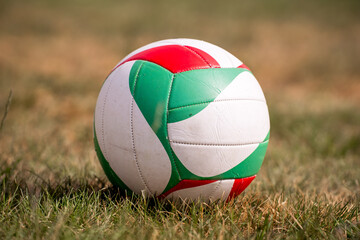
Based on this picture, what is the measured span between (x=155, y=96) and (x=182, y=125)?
0.24 meters

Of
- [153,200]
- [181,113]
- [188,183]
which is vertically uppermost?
[181,113]

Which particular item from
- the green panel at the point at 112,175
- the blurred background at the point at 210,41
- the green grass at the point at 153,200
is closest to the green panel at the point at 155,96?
the green panel at the point at 112,175

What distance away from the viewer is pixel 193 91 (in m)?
2.17

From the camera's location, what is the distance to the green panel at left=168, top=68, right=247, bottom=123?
2143 millimetres

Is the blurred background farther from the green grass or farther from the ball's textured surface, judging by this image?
the ball's textured surface

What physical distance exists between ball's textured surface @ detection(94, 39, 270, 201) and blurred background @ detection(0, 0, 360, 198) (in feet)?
2.19

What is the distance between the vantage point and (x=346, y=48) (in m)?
11.8

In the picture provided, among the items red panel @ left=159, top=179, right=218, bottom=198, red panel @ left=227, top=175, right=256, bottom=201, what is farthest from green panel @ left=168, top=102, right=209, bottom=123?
red panel @ left=227, top=175, right=256, bottom=201

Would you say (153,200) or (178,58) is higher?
(178,58)

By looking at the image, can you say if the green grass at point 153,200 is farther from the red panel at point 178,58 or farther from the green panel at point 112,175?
the red panel at point 178,58

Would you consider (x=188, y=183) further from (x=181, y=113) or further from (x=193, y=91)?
(x=193, y=91)

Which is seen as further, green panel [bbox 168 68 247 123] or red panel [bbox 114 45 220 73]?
red panel [bbox 114 45 220 73]

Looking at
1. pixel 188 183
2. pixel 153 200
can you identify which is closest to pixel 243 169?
pixel 188 183

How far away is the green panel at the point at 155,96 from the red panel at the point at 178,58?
54 mm
